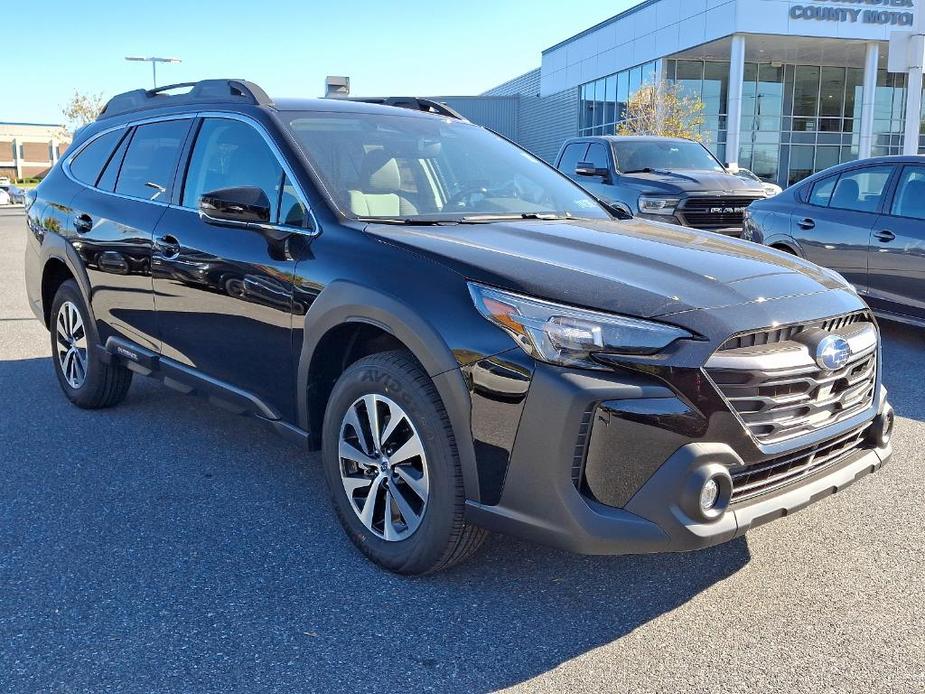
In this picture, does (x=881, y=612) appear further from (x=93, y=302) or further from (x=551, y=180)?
(x=93, y=302)

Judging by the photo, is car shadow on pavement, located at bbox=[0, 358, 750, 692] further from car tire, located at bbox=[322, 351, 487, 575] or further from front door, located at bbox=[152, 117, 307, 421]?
front door, located at bbox=[152, 117, 307, 421]

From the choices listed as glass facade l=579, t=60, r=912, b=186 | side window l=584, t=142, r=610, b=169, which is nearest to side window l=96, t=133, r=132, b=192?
side window l=584, t=142, r=610, b=169

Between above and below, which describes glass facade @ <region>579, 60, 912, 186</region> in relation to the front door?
above

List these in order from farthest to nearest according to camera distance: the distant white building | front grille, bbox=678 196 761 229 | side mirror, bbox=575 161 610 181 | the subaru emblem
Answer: the distant white building, side mirror, bbox=575 161 610 181, front grille, bbox=678 196 761 229, the subaru emblem

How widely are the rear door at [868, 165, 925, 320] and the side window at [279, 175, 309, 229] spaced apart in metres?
5.36

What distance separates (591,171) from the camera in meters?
11.5

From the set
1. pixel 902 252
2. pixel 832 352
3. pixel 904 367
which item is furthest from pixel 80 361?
pixel 902 252

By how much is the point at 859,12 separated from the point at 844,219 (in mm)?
27006

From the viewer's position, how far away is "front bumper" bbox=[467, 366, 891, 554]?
2.64 metres

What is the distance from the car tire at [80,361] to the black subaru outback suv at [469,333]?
554mm

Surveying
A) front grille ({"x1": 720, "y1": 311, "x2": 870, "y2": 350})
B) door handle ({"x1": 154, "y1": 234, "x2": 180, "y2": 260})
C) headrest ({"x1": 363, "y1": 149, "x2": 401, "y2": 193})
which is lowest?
front grille ({"x1": 720, "y1": 311, "x2": 870, "y2": 350})

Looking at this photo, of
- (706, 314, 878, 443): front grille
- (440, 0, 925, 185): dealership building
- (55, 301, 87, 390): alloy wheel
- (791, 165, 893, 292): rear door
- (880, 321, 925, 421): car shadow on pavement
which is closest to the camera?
(706, 314, 878, 443): front grille

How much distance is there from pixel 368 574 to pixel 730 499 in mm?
1365

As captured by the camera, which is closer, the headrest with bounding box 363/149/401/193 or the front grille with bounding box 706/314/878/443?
the front grille with bounding box 706/314/878/443
